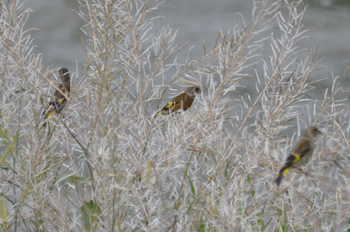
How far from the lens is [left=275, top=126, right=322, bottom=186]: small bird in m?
1.69

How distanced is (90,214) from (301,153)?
0.70 metres

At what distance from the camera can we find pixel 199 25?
486 centimetres

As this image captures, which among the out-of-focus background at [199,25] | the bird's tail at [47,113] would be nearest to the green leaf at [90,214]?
the bird's tail at [47,113]

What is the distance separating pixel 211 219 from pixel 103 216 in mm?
356

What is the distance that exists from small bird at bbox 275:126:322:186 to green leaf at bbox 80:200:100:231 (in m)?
0.58

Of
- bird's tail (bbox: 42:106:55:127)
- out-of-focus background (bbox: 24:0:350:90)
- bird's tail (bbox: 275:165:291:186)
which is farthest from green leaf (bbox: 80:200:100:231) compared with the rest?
out-of-focus background (bbox: 24:0:350:90)

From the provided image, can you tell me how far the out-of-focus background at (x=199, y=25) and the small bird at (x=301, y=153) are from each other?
2876mm

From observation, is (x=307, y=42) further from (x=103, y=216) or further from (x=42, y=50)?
(x=103, y=216)

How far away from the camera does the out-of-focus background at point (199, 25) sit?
4.70 meters

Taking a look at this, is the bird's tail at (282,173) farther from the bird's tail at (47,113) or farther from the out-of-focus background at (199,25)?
the out-of-focus background at (199,25)

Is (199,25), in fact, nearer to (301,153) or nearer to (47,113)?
A: (47,113)

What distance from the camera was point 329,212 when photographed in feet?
6.01

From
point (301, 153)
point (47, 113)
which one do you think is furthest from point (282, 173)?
point (47, 113)

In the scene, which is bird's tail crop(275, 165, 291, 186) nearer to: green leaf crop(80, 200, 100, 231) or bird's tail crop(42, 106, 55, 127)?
green leaf crop(80, 200, 100, 231)
